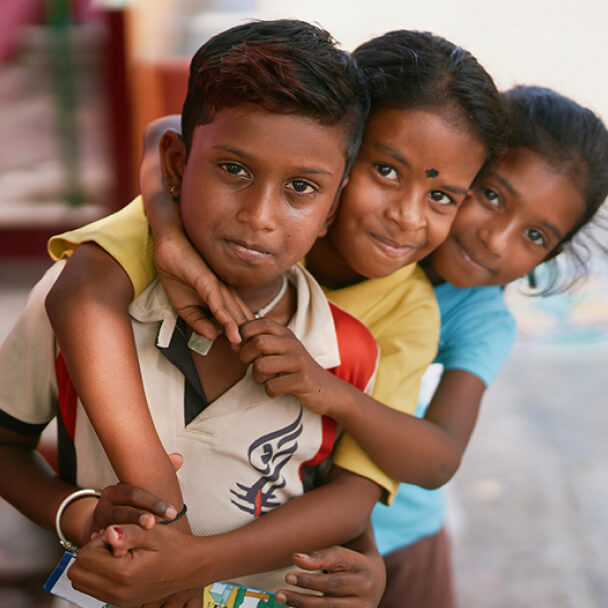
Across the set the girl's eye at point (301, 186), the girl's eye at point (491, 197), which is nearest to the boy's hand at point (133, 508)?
the girl's eye at point (301, 186)

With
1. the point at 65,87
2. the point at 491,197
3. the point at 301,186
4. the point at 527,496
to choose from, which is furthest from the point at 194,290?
the point at 65,87

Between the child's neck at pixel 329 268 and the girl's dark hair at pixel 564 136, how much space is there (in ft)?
1.25

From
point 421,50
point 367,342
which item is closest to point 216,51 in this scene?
point 421,50

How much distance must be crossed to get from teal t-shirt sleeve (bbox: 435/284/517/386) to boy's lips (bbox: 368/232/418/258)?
0.91 feet

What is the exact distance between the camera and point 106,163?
13.5 feet

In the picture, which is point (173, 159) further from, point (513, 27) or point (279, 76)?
point (513, 27)

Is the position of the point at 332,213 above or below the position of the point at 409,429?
above

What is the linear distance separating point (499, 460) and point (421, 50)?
2.65 m

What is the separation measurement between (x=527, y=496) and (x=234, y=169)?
2.70 metres

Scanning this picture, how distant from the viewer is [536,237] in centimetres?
148

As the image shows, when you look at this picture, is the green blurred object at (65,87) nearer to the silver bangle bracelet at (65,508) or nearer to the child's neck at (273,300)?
the child's neck at (273,300)

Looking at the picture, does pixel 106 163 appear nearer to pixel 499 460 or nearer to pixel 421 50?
pixel 499 460

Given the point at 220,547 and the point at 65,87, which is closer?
the point at 220,547

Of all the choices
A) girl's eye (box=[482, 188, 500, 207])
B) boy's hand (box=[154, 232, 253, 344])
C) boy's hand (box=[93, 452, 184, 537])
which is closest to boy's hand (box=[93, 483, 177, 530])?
boy's hand (box=[93, 452, 184, 537])
